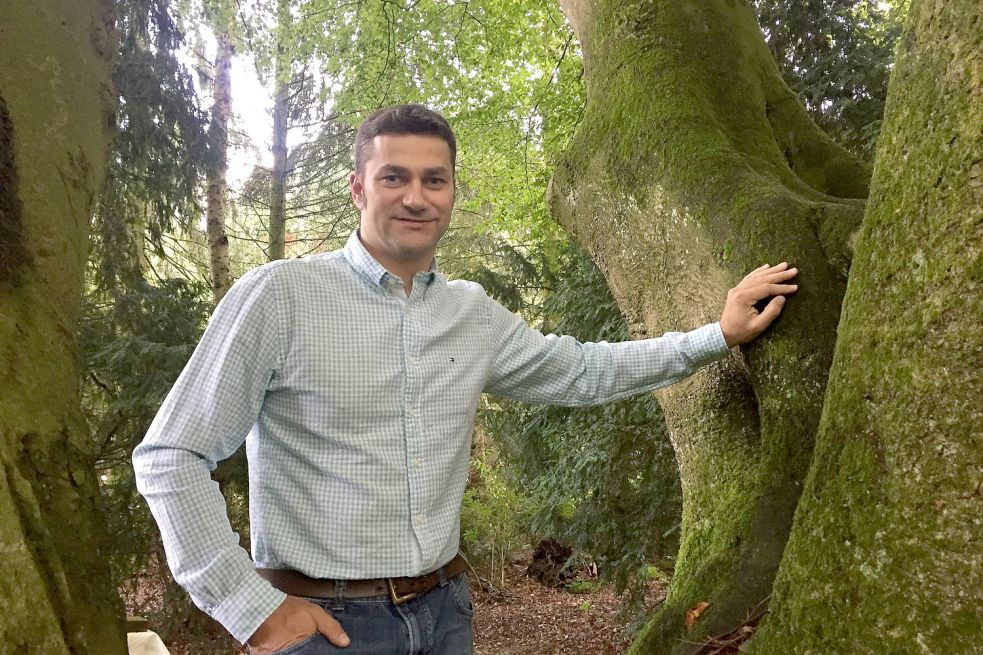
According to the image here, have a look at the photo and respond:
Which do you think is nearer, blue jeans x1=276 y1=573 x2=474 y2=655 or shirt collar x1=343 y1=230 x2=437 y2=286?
blue jeans x1=276 y1=573 x2=474 y2=655

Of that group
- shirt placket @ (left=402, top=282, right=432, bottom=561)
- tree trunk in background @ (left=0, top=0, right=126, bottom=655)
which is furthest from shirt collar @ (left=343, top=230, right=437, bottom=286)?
tree trunk in background @ (left=0, top=0, right=126, bottom=655)

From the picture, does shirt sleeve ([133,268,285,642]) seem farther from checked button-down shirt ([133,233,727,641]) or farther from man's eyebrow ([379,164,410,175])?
man's eyebrow ([379,164,410,175])

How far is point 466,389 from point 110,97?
6.86 ft

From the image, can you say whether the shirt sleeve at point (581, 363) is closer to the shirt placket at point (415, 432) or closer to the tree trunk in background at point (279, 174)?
the shirt placket at point (415, 432)

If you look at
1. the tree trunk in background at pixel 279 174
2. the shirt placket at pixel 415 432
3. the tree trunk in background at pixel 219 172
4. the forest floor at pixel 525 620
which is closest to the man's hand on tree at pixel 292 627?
the shirt placket at pixel 415 432

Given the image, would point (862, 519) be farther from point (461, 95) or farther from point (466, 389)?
point (461, 95)

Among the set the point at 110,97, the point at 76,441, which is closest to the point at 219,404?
the point at 76,441

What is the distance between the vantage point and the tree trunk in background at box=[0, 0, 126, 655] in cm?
204

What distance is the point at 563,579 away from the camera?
12234mm

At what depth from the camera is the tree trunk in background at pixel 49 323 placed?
204cm

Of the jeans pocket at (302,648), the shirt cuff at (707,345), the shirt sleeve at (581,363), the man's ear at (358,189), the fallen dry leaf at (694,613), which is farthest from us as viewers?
the shirt sleeve at (581,363)

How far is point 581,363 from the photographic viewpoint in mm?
2699

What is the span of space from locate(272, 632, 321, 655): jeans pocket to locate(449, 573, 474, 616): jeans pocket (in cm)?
47

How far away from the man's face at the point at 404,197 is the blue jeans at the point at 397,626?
3.35ft
